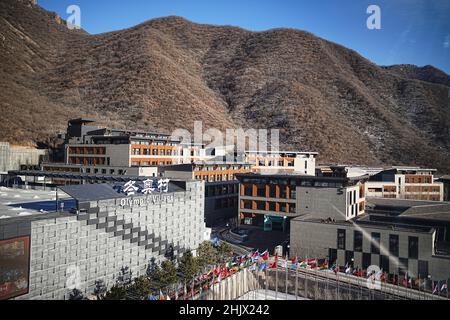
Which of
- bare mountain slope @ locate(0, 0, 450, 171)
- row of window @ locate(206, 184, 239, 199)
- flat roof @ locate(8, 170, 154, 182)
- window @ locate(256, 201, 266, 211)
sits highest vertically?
bare mountain slope @ locate(0, 0, 450, 171)

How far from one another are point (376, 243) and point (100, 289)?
29630mm

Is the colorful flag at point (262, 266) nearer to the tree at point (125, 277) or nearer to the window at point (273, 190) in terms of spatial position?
the tree at point (125, 277)

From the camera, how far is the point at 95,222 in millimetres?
32875

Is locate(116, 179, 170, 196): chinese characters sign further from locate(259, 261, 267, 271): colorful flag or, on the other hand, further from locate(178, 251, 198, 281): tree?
locate(259, 261, 267, 271): colorful flag

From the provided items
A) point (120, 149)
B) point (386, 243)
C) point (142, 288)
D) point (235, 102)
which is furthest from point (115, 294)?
point (235, 102)

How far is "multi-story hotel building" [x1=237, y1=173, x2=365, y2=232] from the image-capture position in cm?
5012

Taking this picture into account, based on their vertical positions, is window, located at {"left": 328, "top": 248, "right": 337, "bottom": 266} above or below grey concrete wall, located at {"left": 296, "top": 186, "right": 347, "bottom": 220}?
below

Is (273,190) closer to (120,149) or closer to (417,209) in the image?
(417,209)


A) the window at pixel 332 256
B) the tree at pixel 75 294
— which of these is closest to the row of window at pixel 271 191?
the window at pixel 332 256

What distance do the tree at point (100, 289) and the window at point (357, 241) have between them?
1089 inches

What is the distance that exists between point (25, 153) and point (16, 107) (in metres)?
39.2

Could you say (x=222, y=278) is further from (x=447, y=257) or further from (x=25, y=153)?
(x=25, y=153)

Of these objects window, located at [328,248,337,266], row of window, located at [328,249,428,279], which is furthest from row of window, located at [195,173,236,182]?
row of window, located at [328,249,428,279]
